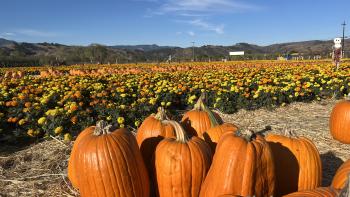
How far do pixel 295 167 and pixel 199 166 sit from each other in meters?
A: 0.81

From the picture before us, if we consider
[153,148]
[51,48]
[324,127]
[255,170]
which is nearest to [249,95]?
[324,127]

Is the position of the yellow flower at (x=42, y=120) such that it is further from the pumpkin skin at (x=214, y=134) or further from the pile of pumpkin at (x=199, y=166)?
the pumpkin skin at (x=214, y=134)

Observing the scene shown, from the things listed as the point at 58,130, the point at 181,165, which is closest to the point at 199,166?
the point at 181,165

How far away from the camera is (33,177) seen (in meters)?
3.98

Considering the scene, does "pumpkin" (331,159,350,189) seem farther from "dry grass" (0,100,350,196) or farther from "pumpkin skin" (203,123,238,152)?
"pumpkin skin" (203,123,238,152)

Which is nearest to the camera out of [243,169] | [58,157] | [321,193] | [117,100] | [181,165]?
[321,193]

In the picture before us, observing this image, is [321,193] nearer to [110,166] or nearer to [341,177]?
[341,177]

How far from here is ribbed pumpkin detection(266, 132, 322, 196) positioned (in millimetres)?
2859

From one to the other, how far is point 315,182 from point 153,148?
141 cm

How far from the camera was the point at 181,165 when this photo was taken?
8.75ft

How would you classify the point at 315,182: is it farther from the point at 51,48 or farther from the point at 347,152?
the point at 51,48

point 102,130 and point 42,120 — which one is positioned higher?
point 102,130

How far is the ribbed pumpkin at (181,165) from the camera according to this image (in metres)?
2.67

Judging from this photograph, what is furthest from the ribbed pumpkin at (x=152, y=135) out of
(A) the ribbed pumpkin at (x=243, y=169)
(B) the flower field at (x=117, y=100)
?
(B) the flower field at (x=117, y=100)
